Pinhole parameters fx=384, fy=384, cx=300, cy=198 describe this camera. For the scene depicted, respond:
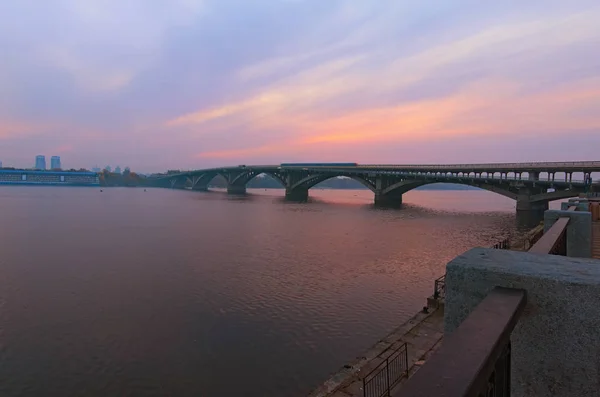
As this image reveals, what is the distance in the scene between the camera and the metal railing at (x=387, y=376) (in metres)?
8.46

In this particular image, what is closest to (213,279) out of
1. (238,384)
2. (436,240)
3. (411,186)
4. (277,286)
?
(277,286)

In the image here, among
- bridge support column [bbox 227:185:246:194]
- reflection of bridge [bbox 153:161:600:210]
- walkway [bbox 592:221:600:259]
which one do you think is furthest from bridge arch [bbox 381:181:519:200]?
bridge support column [bbox 227:185:246:194]

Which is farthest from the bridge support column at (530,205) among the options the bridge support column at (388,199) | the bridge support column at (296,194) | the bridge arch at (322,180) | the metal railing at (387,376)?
the metal railing at (387,376)

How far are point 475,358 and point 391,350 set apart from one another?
930 centimetres

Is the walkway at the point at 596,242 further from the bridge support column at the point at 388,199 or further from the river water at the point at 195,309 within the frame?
the bridge support column at the point at 388,199

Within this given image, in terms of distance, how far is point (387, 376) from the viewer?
8594mm

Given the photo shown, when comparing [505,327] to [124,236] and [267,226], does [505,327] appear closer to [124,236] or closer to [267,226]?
[124,236]

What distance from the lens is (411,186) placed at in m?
83.8

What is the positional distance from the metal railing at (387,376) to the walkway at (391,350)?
0.46 ft

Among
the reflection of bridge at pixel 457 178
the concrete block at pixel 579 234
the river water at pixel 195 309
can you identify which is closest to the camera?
the concrete block at pixel 579 234

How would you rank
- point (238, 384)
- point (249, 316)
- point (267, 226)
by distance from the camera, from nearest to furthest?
point (238, 384) < point (249, 316) < point (267, 226)

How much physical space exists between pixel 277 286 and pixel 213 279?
3664 millimetres

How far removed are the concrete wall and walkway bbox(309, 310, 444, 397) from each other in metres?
6.21

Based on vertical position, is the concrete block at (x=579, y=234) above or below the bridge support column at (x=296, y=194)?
above
